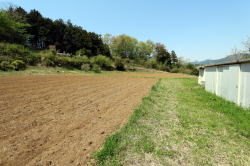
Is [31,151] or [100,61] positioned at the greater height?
[100,61]

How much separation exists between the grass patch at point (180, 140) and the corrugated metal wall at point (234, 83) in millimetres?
817

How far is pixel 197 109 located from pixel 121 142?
370 cm

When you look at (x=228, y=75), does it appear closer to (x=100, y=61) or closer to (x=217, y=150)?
(x=217, y=150)

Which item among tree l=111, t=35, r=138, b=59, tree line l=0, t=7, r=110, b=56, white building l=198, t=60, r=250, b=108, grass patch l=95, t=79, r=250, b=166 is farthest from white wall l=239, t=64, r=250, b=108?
tree l=111, t=35, r=138, b=59

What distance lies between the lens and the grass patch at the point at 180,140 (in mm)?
2352

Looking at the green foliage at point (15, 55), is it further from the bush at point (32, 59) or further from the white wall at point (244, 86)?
the white wall at point (244, 86)

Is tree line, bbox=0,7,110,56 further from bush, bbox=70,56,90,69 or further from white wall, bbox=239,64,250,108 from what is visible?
white wall, bbox=239,64,250,108

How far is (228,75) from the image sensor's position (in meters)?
6.43

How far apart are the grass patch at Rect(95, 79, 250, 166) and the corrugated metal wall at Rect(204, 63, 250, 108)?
32.2 inches

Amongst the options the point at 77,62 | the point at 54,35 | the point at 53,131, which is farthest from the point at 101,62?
the point at 53,131

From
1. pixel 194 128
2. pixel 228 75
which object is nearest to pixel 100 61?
pixel 228 75

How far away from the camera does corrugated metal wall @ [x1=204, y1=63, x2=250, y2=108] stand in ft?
16.3

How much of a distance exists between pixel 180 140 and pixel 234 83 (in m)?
4.56

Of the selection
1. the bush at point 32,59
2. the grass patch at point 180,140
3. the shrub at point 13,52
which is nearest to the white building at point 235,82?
the grass patch at point 180,140
